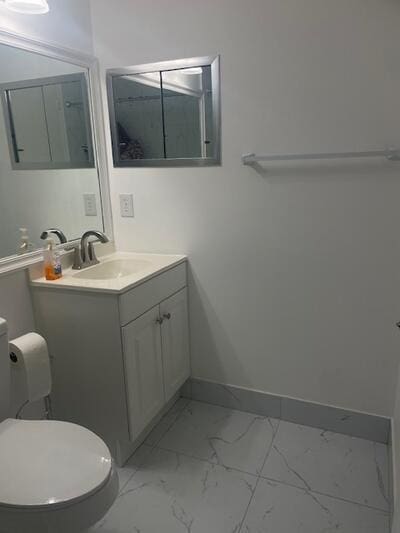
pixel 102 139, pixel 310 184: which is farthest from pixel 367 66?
pixel 102 139

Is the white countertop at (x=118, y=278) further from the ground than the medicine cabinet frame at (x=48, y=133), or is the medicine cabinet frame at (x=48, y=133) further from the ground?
the medicine cabinet frame at (x=48, y=133)

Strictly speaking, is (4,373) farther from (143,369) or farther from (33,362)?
(143,369)

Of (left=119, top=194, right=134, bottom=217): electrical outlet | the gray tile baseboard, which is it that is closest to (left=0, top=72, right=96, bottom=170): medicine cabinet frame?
(left=119, top=194, right=134, bottom=217): electrical outlet

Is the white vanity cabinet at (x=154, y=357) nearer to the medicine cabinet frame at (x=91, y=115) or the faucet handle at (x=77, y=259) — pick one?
the faucet handle at (x=77, y=259)

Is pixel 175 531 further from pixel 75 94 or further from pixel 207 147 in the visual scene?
pixel 75 94

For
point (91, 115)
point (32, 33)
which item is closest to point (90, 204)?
point (91, 115)

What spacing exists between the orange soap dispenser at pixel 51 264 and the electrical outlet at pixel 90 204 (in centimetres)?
42

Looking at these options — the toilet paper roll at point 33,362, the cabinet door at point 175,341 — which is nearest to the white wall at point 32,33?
the toilet paper roll at point 33,362

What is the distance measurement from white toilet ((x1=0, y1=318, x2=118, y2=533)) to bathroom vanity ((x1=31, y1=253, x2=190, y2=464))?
0.39 metres

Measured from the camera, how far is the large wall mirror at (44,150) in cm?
175

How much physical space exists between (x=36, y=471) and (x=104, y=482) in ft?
0.67

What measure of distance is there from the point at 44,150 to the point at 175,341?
1.17 m

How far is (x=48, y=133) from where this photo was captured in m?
1.95

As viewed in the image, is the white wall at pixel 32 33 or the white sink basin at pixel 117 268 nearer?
the white wall at pixel 32 33
